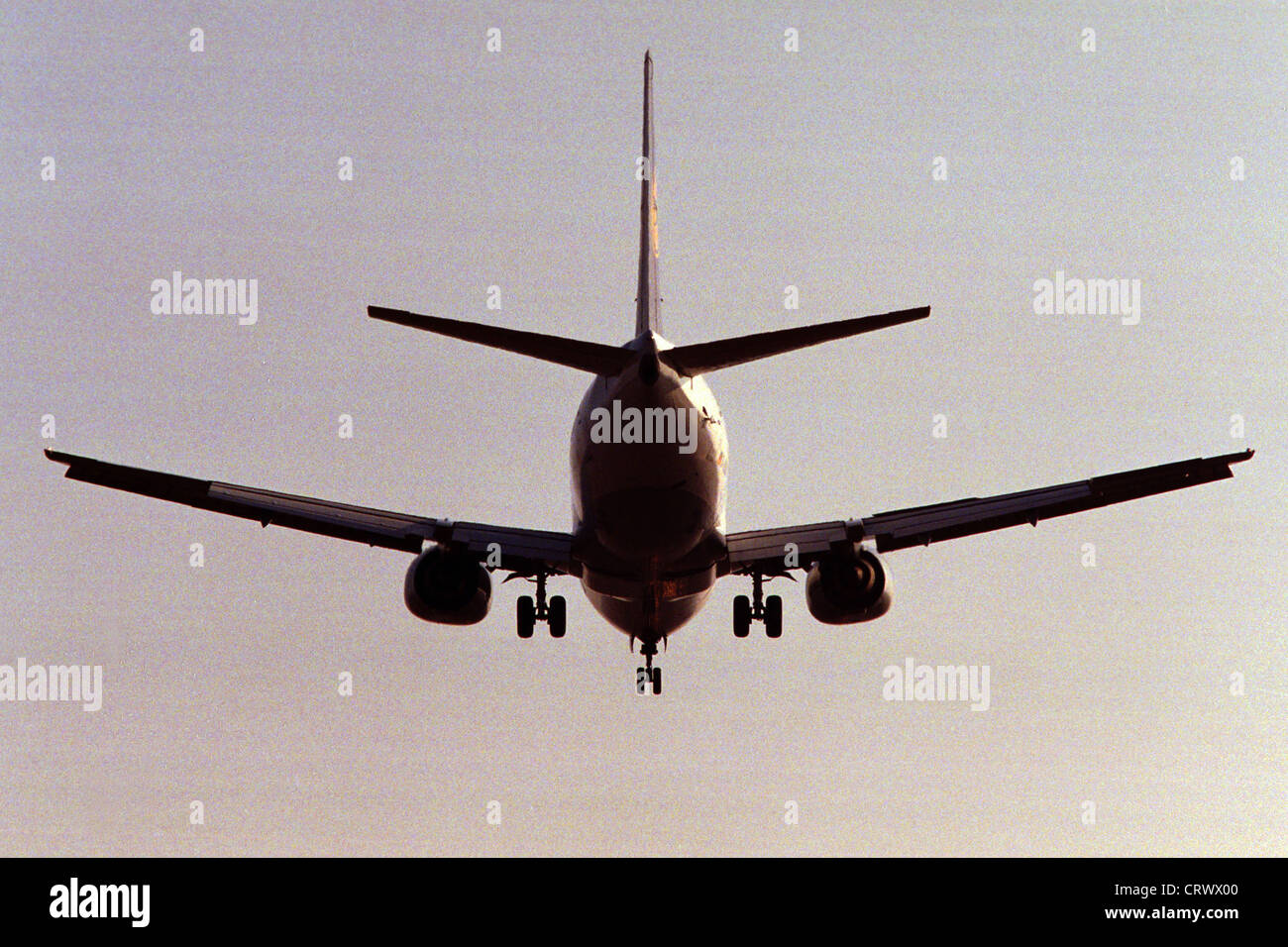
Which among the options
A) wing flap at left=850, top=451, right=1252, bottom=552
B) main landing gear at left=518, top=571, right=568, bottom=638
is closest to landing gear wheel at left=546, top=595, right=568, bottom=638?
main landing gear at left=518, top=571, right=568, bottom=638

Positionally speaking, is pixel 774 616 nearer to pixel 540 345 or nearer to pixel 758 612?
pixel 758 612

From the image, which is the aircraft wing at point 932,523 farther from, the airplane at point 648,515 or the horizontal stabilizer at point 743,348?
the horizontal stabilizer at point 743,348

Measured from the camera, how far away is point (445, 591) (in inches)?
2111

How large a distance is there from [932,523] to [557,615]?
9824mm

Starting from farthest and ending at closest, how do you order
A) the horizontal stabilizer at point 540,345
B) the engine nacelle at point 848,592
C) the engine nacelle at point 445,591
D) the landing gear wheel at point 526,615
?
the landing gear wheel at point 526,615 < the engine nacelle at point 848,592 < the engine nacelle at point 445,591 < the horizontal stabilizer at point 540,345

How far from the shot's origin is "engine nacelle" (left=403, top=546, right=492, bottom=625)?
53594 millimetres

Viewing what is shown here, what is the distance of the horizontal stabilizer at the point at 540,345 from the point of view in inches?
1806

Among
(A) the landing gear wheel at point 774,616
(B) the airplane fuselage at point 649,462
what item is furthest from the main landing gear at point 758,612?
(B) the airplane fuselage at point 649,462

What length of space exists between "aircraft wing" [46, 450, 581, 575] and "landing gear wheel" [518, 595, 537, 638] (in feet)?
3.24

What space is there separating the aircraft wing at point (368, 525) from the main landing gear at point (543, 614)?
1027mm

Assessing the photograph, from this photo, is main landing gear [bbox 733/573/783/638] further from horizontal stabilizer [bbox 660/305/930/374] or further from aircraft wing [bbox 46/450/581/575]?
horizontal stabilizer [bbox 660/305/930/374]
